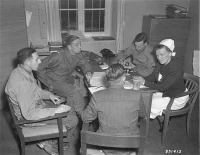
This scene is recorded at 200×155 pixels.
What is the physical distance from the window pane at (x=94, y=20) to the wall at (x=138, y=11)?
0.56 meters

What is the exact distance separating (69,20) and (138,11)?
143 centimetres

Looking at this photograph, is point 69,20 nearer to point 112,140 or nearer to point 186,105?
point 186,105

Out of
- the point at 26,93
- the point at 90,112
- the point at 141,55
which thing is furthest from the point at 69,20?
the point at 90,112

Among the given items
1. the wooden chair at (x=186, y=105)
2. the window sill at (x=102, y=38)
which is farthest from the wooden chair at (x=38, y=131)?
the window sill at (x=102, y=38)

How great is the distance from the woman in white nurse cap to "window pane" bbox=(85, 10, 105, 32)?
2.31m

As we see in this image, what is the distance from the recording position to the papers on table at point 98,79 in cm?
306

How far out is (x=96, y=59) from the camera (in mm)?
4039

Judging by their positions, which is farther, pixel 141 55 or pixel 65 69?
pixel 141 55

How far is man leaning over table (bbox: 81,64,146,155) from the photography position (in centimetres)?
211

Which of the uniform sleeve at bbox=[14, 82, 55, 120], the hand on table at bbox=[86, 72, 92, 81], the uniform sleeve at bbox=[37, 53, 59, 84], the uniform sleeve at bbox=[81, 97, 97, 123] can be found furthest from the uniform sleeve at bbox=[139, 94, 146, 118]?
the uniform sleeve at bbox=[37, 53, 59, 84]

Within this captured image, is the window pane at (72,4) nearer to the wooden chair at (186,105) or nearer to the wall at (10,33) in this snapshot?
the wall at (10,33)

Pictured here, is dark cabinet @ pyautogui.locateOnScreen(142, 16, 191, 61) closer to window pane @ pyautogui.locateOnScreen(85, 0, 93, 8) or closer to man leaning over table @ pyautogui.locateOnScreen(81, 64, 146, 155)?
window pane @ pyautogui.locateOnScreen(85, 0, 93, 8)

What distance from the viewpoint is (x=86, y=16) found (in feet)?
16.8

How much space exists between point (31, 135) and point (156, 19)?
10.7 feet
